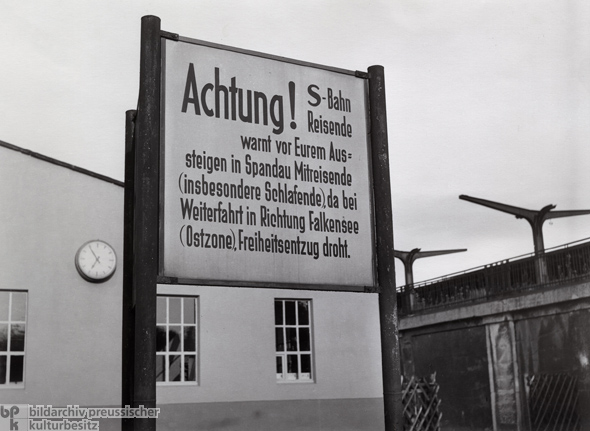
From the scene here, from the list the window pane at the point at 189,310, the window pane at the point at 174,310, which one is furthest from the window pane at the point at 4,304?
the window pane at the point at 189,310

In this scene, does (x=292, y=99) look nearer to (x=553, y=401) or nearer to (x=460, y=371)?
(x=553, y=401)

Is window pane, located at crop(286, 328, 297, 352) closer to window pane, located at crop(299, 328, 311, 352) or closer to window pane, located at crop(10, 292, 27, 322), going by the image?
window pane, located at crop(299, 328, 311, 352)

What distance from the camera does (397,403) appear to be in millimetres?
4680

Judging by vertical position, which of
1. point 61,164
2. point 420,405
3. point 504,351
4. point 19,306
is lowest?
point 420,405

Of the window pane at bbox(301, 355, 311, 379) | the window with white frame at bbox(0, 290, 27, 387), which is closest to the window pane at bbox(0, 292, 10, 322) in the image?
the window with white frame at bbox(0, 290, 27, 387)

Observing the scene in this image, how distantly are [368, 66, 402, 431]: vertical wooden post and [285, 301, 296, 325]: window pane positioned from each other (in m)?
13.0

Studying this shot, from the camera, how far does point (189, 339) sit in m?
16.5

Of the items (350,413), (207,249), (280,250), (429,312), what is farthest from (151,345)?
→ (429,312)

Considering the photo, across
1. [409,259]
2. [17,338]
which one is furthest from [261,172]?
[409,259]

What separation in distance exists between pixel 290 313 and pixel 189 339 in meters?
2.65

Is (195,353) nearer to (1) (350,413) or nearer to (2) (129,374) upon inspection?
(1) (350,413)

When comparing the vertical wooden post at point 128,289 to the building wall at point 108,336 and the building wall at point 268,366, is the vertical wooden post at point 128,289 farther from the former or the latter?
the building wall at point 268,366

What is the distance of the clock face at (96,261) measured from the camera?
15812 millimetres

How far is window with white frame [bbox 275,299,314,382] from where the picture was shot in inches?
687
